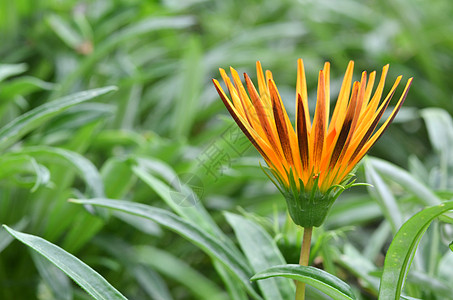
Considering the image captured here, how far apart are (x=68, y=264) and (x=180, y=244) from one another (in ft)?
1.69

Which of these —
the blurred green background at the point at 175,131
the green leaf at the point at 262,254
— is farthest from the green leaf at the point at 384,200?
the green leaf at the point at 262,254

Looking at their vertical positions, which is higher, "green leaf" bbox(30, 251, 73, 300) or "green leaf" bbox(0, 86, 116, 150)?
"green leaf" bbox(0, 86, 116, 150)

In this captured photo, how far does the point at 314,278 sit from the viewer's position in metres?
0.42

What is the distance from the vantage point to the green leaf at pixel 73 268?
423 millimetres

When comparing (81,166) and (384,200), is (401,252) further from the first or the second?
(81,166)

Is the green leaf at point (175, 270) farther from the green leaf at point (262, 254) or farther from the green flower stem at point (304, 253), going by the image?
the green flower stem at point (304, 253)

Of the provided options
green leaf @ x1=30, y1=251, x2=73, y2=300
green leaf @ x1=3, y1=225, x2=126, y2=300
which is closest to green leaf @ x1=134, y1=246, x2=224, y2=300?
green leaf @ x1=30, y1=251, x2=73, y2=300

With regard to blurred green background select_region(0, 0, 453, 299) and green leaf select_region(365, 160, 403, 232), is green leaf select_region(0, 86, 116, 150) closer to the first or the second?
blurred green background select_region(0, 0, 453, 299)

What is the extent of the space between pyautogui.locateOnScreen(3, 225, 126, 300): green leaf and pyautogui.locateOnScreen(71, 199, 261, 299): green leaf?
Result: 0.23 feet

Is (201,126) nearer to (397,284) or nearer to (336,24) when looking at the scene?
(336,24)

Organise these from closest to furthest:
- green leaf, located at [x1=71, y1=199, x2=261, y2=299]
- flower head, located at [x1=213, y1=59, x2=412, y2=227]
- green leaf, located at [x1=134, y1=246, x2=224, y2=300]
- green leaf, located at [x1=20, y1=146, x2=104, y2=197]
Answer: flower head, located at [x1=213, y1=59, x2=412, y2=227], green leaf, located at [x1=71, y1=199, x2=261, y2=299], green leaf, located at [x1=20, y1=146, x2=104, y2=197], green leaf, located at [x1=134, y1=246, x2=224, y2=300]

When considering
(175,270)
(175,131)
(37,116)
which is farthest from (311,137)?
(175,131)

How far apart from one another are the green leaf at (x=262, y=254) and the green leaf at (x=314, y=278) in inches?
4.0

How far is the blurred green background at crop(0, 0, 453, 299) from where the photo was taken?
2.23 ft
